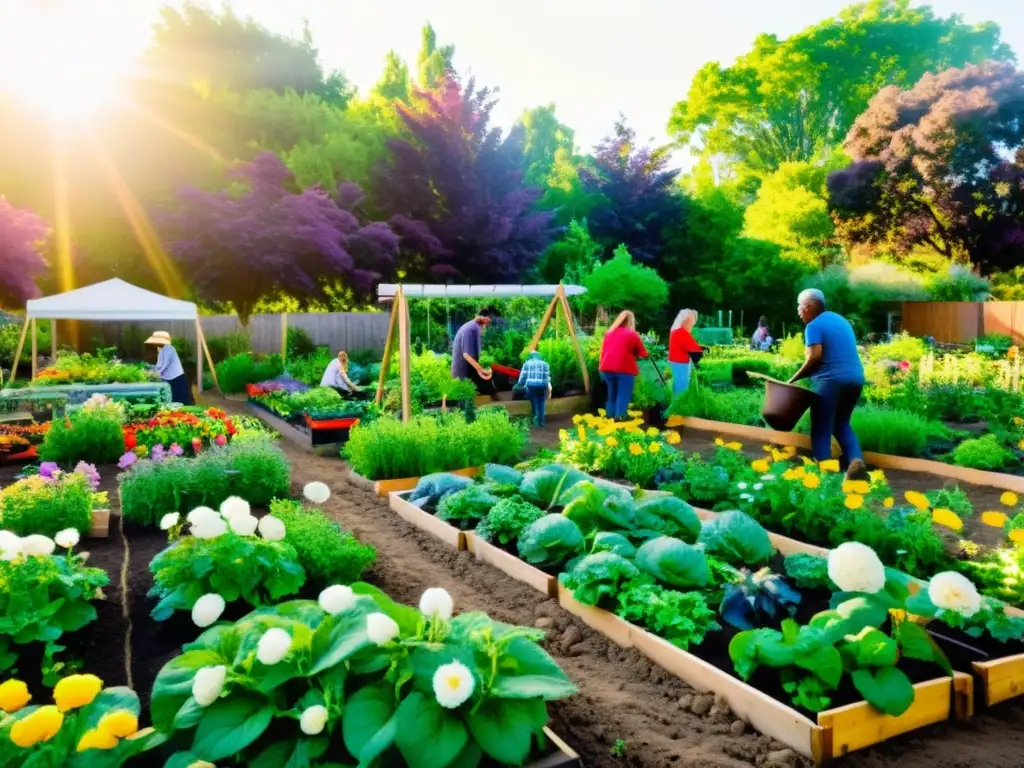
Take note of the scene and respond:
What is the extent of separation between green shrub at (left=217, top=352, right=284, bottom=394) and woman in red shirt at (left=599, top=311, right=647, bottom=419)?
7.21 m

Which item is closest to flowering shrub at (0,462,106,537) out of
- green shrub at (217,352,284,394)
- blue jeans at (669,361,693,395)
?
blue jeans at (669,361,693,395)

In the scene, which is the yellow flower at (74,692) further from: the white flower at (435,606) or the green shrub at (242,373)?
the green shrub at (242,373)

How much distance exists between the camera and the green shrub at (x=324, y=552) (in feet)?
12.5

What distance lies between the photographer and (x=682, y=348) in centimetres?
993

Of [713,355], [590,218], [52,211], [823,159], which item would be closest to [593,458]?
[713,355]

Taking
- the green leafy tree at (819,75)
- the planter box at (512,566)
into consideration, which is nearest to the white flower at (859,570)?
the planter box at (512,566)

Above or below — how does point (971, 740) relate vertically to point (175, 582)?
below

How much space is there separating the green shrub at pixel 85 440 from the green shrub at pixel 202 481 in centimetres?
235

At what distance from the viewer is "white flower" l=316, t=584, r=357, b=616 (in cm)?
243

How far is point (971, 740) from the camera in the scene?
9.08 feet

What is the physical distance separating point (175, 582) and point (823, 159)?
135 feet

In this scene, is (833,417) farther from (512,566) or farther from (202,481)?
(202,481)

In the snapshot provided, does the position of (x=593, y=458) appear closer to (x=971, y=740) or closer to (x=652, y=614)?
(x=652, y=614)

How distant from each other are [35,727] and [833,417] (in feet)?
20.1
